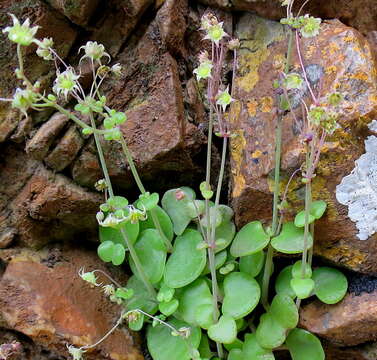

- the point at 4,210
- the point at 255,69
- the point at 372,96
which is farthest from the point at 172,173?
the point at 372,96

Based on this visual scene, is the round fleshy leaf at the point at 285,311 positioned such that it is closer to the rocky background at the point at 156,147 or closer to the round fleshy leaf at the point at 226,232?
the rocky background at the point at 156,147

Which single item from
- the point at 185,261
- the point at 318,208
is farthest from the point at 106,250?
the point at 318,208

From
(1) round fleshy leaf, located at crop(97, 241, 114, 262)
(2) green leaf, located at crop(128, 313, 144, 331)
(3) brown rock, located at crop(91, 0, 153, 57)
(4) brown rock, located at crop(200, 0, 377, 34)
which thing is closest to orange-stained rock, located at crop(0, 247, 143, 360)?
(2) green leaf, located at crop(128, 313, 144, 331)

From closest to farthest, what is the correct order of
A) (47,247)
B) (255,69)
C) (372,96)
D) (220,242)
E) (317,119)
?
(317,119)
(372,96)
(220,242)
(255,69)
(47,247)

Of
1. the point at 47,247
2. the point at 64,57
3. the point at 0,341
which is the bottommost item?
the point at 0,341

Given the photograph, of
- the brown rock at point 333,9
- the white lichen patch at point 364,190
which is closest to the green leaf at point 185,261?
the white lichen patch at point 364,190

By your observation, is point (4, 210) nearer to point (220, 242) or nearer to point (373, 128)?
point (220, 242)
